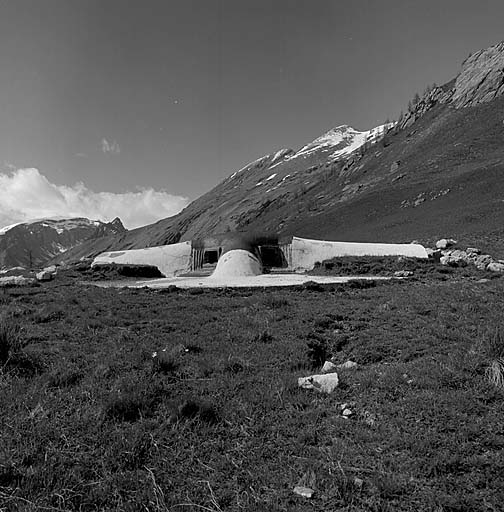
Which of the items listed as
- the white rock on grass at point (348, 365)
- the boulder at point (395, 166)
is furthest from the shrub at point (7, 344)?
the boulder at point (395, 166)

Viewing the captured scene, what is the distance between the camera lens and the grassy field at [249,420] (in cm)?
332

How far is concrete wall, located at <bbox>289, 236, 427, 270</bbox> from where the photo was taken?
2592 cm

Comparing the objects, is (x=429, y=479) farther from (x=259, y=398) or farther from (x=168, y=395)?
(x=168, y=395)

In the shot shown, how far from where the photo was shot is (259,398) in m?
5.23

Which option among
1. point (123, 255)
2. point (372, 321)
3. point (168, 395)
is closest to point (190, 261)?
point (123, 255)

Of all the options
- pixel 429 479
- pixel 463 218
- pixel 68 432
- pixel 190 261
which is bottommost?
pixel 429 479

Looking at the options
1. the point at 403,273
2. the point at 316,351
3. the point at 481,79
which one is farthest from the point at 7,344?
the point at 481,79

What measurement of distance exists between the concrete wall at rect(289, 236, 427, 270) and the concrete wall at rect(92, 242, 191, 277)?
9.18m

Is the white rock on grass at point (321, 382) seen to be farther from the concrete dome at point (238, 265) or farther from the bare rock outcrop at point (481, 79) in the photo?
the bare rock outcrop at point (481, 79)

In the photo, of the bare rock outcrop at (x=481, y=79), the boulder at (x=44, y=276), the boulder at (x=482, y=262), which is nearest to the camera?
the boulder at (x=482, y=262)

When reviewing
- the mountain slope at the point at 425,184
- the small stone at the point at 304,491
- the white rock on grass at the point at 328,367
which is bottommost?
the small stone at the point at 304,491

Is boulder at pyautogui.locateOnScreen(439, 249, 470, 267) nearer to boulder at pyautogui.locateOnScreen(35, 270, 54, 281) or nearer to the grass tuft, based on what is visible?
the grass tuft

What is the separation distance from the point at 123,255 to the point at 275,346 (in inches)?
953

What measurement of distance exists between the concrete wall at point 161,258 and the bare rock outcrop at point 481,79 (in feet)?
280
